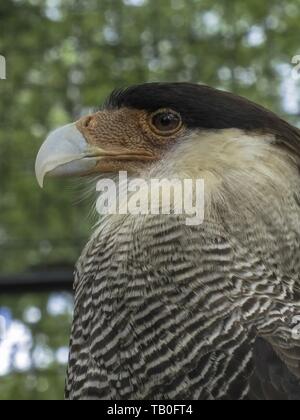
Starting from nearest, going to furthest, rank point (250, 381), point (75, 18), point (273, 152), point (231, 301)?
point (250, 381), point (231, 301), point (273, 152), point (75, 18)

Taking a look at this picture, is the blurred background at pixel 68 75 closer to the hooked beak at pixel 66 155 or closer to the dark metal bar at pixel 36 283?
the dark metal bar at pixel 36 283

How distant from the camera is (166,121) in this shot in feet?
6.81

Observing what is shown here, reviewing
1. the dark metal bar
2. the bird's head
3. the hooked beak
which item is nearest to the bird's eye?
the bird's head

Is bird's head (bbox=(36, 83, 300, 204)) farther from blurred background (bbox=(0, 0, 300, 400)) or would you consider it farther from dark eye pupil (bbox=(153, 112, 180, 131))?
blurred background (bbox=(0, 0, 300, 400))

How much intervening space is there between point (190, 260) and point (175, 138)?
378mm

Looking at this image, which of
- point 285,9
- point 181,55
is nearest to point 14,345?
point 181,55

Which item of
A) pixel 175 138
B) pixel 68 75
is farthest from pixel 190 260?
pixel 68 75

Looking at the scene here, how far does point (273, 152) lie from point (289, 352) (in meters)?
0.52

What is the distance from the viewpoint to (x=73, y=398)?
1.86 metres

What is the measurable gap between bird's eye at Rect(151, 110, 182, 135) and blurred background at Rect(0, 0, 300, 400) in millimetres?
2484

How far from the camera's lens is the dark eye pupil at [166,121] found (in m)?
2.06

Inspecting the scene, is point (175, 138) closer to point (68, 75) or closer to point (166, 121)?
point (166, 121)

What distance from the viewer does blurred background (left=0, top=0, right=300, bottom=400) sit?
4617 millimetres

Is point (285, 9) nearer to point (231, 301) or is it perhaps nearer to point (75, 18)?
point (75, 18)
